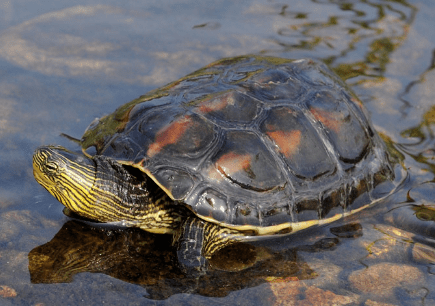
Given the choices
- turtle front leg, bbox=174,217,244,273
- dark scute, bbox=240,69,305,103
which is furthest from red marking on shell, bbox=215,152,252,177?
dark scute, bbox=240,69,305,103

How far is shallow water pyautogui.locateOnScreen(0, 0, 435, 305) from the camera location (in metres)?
4.87

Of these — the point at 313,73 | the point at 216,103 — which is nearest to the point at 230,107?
the point at 216,103

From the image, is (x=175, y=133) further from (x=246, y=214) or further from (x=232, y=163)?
(x=246, y=214)

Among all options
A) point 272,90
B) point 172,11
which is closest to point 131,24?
point 172,11

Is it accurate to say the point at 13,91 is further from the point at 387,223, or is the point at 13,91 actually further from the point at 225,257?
the point at 387,223

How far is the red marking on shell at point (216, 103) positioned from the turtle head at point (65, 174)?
1.35 m

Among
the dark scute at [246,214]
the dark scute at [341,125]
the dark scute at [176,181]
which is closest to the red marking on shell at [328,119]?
the dark scute at [341,125]

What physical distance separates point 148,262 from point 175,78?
4048mm

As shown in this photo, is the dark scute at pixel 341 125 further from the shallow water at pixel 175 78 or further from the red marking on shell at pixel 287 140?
the shallow water at pixel 175 78

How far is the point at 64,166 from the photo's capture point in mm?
5297

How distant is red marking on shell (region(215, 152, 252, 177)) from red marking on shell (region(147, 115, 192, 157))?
0.52m

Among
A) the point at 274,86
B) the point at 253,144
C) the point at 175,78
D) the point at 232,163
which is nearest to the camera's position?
the point at 232,163

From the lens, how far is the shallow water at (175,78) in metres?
4.87

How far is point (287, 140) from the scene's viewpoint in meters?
5.71
